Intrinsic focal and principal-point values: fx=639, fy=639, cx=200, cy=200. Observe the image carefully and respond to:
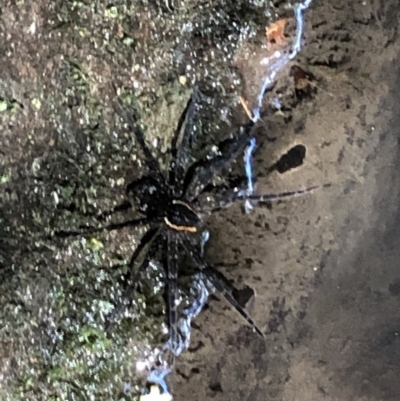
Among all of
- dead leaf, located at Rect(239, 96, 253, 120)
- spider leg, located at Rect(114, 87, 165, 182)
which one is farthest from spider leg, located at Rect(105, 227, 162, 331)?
dead leaf, located at Rect(239, 96, 253, 120)

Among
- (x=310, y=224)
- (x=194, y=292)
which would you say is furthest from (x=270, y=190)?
(x=194, y=292)

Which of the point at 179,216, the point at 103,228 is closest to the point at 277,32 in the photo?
the point at 179,216

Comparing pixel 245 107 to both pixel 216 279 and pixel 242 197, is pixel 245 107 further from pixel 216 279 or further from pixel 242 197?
pixel 216 279

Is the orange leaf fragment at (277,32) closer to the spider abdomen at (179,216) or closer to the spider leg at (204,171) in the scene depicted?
the spider leg at (204,171)

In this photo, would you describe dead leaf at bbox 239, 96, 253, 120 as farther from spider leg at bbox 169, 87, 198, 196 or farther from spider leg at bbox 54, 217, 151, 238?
→ spider leg at bbox 54, 217, 151, 238

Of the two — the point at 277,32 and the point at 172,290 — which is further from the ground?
the point at 277,32

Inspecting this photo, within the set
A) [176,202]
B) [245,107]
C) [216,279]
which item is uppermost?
[245,107]

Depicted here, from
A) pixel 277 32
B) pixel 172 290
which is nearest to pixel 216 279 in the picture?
pixel 172 290
